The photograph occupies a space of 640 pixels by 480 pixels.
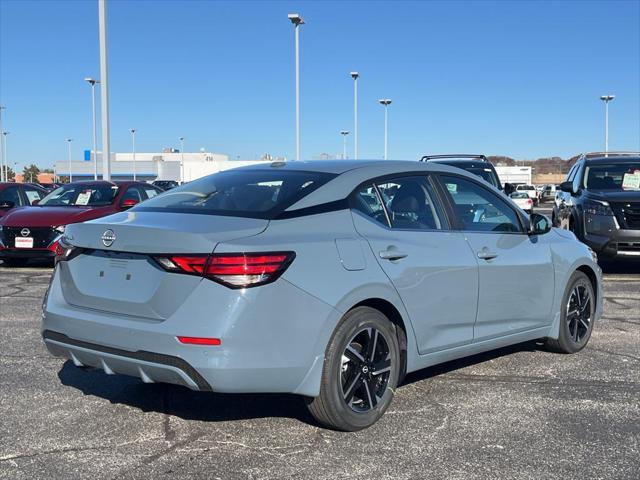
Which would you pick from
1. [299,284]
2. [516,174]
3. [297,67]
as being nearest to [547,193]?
[516,174]

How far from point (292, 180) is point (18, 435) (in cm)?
222

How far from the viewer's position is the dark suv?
379 inches

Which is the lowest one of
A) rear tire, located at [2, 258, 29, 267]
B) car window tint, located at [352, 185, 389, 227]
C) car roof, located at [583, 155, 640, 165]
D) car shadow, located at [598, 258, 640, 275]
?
car shadow, located at [598, 258, 640, 275]

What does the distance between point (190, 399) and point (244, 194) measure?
1.45 m

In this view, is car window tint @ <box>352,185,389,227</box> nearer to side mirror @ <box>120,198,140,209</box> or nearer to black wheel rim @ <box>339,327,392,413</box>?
black wheel rim @ <box>339,327,392,413</box>

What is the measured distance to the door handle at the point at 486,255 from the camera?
489 cm

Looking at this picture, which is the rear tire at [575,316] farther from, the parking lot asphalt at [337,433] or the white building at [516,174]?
the white building at [516,174]

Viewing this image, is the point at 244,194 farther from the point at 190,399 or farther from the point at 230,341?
the point at 190,399

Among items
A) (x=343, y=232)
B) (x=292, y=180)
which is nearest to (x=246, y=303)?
(x=343, y=232)

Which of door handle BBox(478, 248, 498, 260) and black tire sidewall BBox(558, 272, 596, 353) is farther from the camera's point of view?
black tire sidewall BBox(558, 272, 596, 353)

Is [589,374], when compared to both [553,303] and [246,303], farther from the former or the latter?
[246,303]

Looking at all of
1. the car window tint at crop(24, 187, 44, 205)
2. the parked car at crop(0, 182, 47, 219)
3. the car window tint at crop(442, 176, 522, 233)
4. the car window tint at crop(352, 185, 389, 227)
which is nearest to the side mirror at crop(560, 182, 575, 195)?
the car window tint at crop(442, 176, 522, 233)

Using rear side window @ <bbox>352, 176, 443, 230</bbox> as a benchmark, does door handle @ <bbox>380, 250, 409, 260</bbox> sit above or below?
below

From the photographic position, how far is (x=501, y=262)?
5059 millimetres
